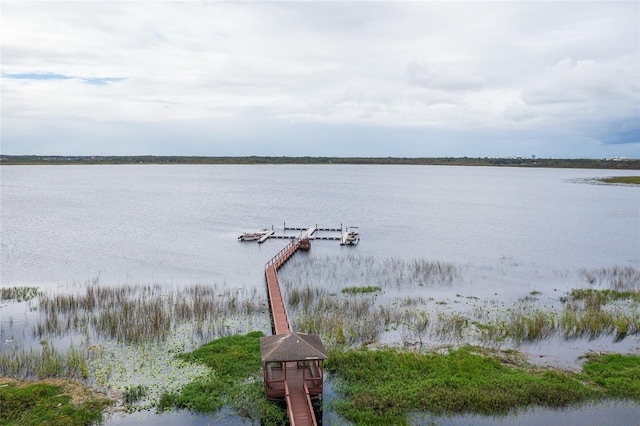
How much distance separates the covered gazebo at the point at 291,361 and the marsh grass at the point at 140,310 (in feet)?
25.7

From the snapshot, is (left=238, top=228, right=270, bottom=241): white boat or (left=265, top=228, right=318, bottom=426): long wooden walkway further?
(left=238, top=228, right=270, bottom=241): white boat

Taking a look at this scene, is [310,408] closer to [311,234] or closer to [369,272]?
[369,272]

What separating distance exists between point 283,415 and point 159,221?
197 feet

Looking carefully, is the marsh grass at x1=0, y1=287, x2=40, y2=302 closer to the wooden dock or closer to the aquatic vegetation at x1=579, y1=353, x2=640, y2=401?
the wooden dock

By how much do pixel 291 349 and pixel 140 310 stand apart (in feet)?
48.5

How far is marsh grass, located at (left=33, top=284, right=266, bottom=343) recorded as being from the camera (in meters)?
28.1

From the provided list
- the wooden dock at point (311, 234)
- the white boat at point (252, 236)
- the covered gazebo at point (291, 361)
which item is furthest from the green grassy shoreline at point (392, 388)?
the wooden dock at point (311, 234)

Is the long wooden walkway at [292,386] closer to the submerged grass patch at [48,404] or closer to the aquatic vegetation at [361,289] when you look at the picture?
the aquatic vegetation at [361,289]

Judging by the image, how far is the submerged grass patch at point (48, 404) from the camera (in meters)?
18.8

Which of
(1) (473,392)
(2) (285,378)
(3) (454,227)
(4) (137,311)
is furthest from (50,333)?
(3) (454,227)

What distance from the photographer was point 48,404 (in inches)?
Result: 777

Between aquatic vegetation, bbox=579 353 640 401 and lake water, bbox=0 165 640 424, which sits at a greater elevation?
lake water, bbox=0 165 640 424

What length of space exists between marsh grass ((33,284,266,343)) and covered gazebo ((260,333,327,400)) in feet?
25.7

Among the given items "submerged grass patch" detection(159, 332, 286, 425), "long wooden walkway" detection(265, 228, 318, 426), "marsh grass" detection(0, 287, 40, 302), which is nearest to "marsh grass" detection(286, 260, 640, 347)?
"long wooden walkway" detection(265, 228, 318, 426)
